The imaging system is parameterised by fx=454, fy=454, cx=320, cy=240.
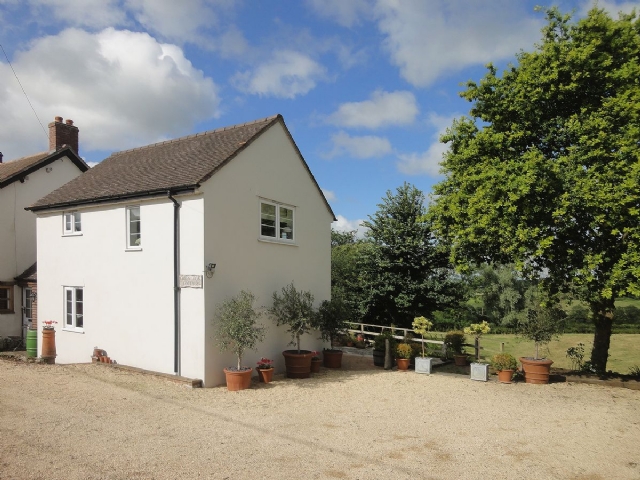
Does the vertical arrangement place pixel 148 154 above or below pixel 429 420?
above

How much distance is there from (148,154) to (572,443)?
51.3 ft

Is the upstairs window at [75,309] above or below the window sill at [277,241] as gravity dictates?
below

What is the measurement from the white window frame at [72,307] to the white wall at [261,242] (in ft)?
19.4

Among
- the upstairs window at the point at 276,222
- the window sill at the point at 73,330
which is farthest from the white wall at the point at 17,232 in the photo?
the upstairs window at the point at 276,222

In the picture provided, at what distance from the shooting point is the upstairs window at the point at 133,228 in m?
13.5

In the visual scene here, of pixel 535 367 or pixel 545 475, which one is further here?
pixel 535 367

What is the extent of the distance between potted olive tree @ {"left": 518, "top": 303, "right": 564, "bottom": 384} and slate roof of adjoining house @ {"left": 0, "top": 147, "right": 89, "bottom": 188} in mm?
20946

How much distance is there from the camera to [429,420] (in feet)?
30.2

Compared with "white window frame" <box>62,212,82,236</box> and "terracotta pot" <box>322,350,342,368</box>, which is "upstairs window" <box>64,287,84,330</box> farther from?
"terracotta pot" <box>322,350,342,368</box>

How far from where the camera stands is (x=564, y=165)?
1295 cm

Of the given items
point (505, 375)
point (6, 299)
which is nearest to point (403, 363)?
point (505, 375)

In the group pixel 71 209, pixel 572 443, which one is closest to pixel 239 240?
pixel 71 209

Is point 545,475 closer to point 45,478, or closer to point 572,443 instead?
point 572,443

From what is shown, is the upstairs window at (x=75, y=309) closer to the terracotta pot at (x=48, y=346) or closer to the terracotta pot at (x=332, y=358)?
the terracotta pot at (x=48, y=346)
